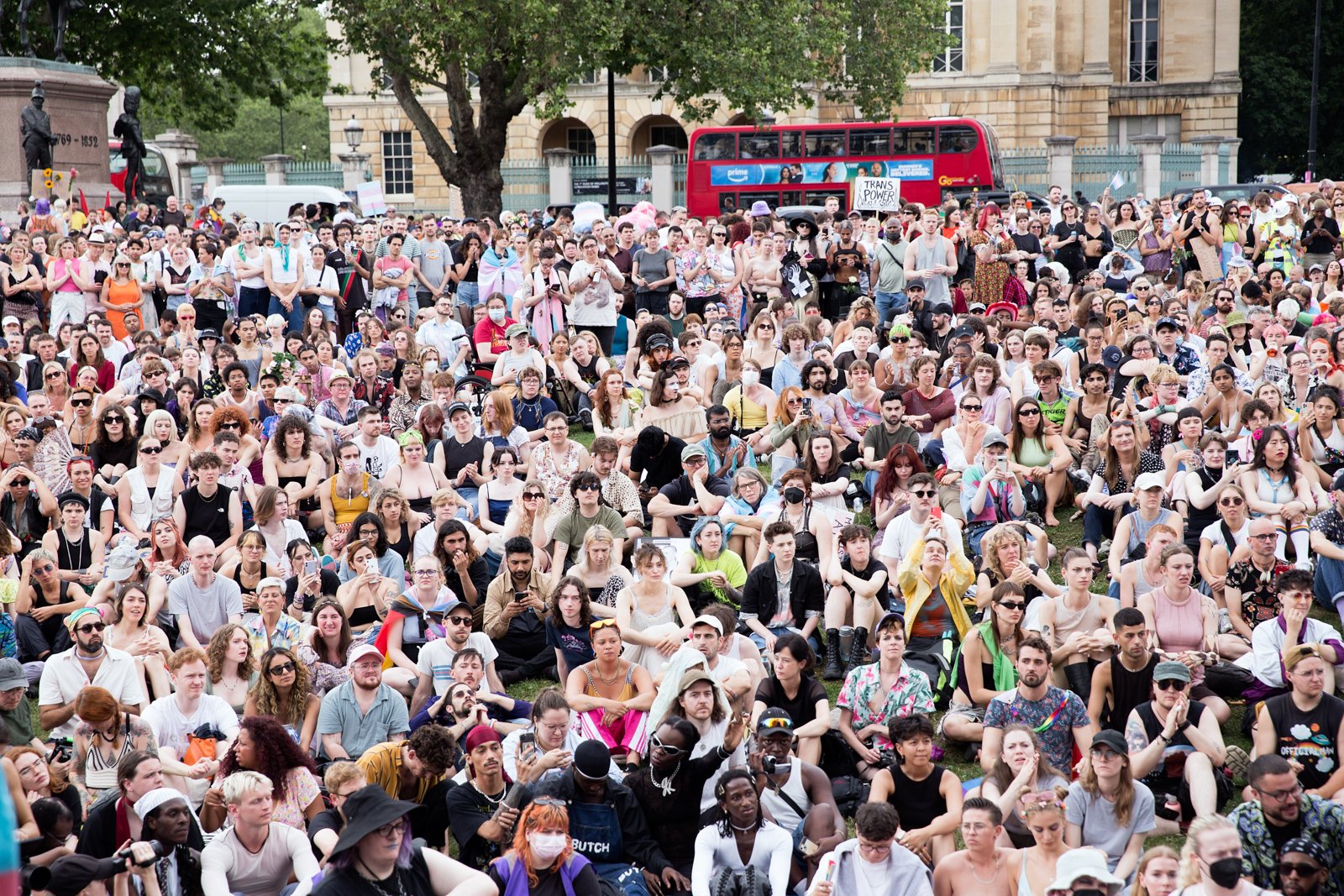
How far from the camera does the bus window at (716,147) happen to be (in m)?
38.4

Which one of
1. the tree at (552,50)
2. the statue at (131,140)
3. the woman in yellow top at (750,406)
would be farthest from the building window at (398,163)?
the woman in yellow top at (750,406)

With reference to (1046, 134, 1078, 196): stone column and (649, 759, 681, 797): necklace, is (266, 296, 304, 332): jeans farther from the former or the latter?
(1046, 134, 1078, 196): stone column

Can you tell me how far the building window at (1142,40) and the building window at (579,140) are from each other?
1947 cm

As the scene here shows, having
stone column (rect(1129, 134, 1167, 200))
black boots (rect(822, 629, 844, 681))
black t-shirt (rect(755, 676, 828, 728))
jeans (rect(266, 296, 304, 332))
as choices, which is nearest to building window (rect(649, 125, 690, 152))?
stone column (rect(1129, 134, 1167, 200))

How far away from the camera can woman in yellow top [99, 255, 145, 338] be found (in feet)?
56.0

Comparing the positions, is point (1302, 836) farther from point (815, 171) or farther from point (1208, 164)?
point (1208, 164)

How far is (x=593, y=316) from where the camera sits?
17.3 m

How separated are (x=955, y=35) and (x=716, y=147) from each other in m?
19.1

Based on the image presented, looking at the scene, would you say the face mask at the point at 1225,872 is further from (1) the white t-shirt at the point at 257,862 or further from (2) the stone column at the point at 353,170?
(2) the stone column at the point at 353,170

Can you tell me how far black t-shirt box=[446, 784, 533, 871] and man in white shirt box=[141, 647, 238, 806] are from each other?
144cm

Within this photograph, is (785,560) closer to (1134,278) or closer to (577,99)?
(1134,278)

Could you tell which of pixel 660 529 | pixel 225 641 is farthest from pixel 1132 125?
pixel 225 641

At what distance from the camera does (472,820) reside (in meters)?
7.65

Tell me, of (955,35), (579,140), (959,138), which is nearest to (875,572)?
(959,138)
